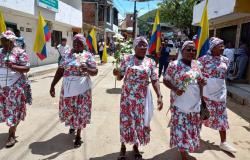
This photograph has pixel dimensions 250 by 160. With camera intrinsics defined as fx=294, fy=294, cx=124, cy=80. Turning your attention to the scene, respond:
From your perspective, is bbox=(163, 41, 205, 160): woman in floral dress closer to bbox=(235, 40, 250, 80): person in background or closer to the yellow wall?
the yellow wall

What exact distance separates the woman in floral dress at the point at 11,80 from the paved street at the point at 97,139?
1.48 feet

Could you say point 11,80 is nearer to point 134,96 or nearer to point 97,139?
point 97,139

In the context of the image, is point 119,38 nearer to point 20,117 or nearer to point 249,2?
point 249,2

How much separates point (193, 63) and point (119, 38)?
5.67 m

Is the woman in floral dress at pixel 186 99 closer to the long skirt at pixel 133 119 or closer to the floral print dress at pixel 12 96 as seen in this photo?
the long skirt at pixel 133 119

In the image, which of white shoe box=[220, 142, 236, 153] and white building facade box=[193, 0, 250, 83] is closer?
white shoe box=[220, 142, 236, 153]

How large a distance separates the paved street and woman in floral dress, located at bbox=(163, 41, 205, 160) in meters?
0.63

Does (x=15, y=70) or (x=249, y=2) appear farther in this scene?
(x=249, y=2)

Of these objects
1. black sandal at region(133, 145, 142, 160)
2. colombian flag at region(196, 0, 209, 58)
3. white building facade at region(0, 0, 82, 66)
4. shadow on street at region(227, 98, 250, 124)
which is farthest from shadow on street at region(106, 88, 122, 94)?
black sandal at region(133, 145, 142, 160)

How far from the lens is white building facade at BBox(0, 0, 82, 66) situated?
44.6ft

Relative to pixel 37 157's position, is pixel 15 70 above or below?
above

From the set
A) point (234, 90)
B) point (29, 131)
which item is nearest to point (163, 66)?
point (234, 90)

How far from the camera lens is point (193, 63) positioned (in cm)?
415

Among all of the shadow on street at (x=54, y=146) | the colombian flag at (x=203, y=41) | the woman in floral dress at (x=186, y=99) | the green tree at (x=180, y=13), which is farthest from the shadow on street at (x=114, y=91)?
the green tree at (x=180, y=13)
